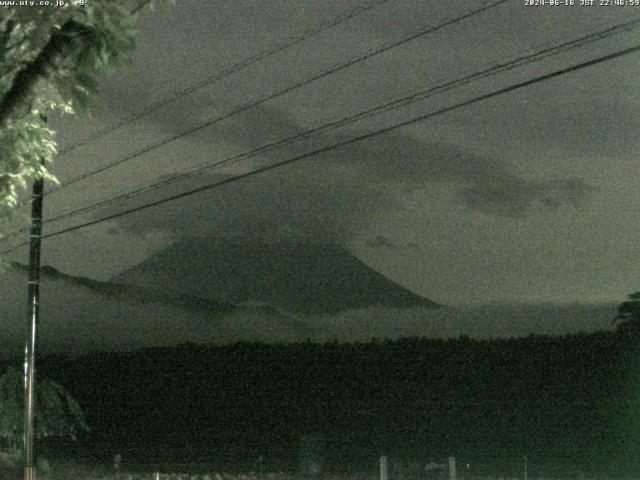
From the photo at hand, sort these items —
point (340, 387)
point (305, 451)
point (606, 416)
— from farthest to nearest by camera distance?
point (340, 387)
point (606, 416)
point (305, 451)

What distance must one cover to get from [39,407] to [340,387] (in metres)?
19.5

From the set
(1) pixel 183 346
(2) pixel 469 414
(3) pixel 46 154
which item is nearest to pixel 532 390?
(2) pixel 469 414

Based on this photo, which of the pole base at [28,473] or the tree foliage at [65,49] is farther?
the pole base at [28,473]

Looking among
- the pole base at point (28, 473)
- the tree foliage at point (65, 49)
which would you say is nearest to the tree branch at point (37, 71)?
the tree foliage at point (65, 49)

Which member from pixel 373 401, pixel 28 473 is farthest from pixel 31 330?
pixel 373 401

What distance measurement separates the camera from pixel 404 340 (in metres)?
51.4

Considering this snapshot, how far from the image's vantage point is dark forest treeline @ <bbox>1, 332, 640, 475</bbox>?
41406 mm

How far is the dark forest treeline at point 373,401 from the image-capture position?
4141 cm

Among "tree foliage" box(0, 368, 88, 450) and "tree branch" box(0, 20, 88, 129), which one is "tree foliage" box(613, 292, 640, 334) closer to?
"tree foliage" box(0, 368, 88, 450)

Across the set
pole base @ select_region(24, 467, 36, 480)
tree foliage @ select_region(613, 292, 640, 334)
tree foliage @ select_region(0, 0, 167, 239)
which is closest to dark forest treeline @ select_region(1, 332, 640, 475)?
tree foliage @ select_region(613, 292, 640, 334)

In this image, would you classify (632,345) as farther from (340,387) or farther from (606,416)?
(340,387)

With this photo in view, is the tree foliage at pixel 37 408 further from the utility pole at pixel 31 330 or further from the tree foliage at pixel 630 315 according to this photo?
the tree foliage at pixel 630 315

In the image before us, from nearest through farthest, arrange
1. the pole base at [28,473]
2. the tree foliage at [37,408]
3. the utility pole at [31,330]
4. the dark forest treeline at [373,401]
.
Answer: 1. the pole base at [28,473]
2. the utility pole at [31,330]
3. the tree foliage at [37,408]
4. the dark forest treeline at [373,401]

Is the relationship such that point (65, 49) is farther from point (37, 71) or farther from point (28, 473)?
point (28, 473)
